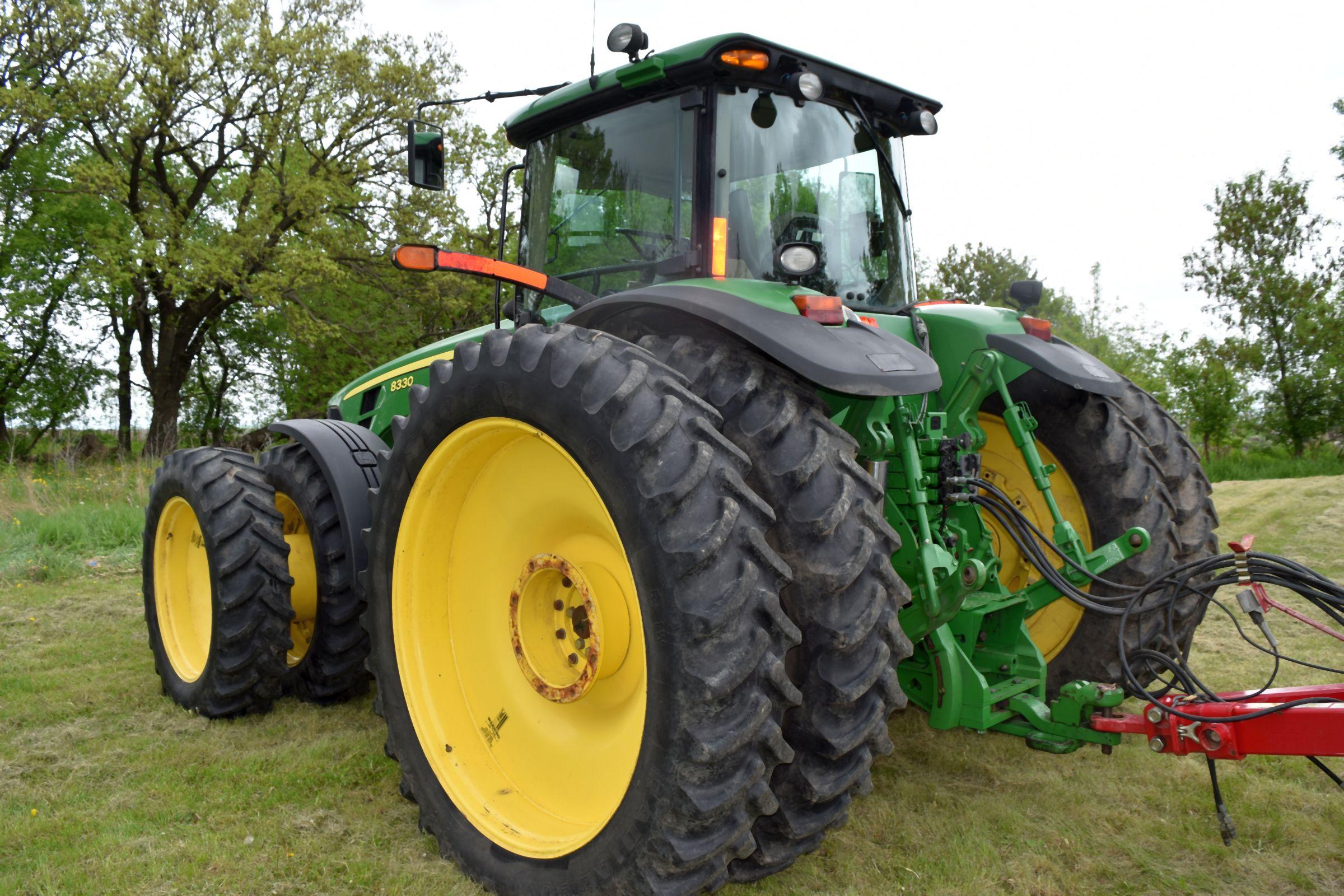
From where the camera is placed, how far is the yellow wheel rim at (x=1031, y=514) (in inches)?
131

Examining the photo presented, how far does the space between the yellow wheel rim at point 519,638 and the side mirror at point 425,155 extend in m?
1.40

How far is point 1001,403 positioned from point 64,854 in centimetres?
339

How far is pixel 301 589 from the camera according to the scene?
3.91 meters

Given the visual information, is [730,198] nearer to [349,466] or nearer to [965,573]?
[965,573]

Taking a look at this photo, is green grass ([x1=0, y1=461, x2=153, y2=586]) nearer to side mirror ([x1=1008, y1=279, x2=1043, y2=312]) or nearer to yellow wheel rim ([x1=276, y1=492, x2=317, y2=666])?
yellow wheel rim ([x1=276, y1=492, x2=317, y2=666])

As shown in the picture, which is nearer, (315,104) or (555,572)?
(555,572)

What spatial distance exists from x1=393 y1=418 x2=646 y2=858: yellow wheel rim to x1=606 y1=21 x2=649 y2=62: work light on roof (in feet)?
4.42

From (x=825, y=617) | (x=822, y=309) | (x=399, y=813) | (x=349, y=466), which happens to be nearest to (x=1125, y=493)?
(x=822, y=309)

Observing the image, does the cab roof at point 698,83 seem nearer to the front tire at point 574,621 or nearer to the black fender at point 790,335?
the black fender at point 790,335

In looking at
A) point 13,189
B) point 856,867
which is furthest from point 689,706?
point 13,189

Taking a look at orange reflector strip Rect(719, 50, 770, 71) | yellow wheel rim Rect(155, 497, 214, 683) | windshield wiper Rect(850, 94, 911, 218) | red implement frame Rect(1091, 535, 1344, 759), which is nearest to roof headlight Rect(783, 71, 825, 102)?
orange reflector strip Rect(719, 50, 770, 71)

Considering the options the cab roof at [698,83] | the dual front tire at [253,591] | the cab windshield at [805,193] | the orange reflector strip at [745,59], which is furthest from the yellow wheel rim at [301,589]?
the orange reflector strip at [745,59]

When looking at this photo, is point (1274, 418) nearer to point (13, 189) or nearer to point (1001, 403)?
point (1001, 403)

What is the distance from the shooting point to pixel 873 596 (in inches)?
85.7
